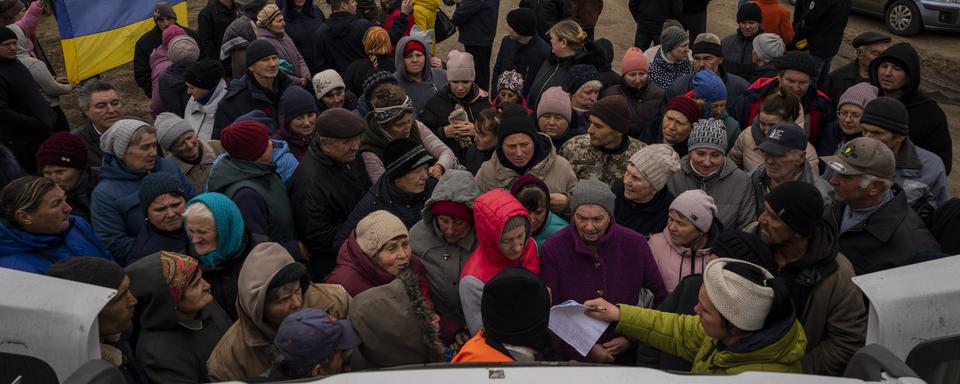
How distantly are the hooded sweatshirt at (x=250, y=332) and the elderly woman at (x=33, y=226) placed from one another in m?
1.34

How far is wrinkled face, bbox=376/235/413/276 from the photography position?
14.0 ft

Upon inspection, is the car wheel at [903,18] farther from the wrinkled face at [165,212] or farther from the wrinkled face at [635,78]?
the wrinkled face at [165,212]

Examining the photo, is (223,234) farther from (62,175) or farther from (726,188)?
(726,188)

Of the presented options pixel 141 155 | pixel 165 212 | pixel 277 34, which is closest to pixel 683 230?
pixel 165 212

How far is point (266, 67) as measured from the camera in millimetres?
6824

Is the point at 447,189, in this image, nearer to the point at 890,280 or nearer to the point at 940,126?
the point at 890,280

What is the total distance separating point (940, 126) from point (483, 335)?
4.71 metres

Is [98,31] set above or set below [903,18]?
above

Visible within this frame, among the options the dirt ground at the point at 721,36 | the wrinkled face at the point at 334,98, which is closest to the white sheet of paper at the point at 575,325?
the wrinkled face at the point at 334,98

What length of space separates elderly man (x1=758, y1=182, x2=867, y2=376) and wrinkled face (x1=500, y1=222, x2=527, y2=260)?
1212 mm

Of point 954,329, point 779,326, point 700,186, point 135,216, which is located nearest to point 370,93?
point 135,216

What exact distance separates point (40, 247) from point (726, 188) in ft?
13.1

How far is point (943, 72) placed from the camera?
1252 centimetres

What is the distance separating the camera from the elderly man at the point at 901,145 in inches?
208
